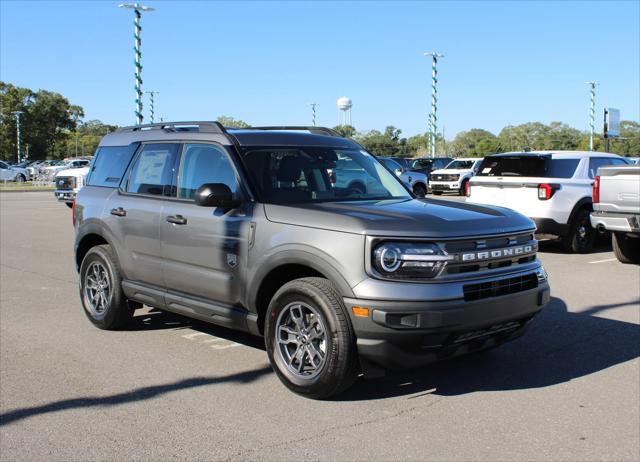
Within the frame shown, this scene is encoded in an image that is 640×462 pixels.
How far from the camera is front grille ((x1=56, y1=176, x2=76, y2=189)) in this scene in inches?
917

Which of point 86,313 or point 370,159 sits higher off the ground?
point 370,159

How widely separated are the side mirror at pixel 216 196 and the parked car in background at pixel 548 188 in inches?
309

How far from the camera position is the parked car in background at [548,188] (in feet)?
38.4

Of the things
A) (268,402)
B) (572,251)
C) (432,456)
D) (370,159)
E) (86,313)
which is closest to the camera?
(432,456)

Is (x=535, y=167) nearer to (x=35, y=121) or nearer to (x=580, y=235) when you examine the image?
(x=580, y=235)

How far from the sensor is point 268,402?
15.1 ft

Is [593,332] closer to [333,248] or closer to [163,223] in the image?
[333,248]

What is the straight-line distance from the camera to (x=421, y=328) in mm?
4152

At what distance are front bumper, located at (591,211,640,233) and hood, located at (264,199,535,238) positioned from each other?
5.61 metres

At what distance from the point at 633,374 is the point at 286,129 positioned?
3539 millimetres

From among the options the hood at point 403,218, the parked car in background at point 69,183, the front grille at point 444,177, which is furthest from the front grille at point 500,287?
the front grille at point 444,177

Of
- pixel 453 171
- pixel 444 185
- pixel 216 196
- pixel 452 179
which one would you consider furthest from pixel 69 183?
pixel 216 196

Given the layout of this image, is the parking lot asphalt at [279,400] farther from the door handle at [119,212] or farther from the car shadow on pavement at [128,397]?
the door handle at [119,212]

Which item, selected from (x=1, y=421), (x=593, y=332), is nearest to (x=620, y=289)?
(x=593, y=332)
